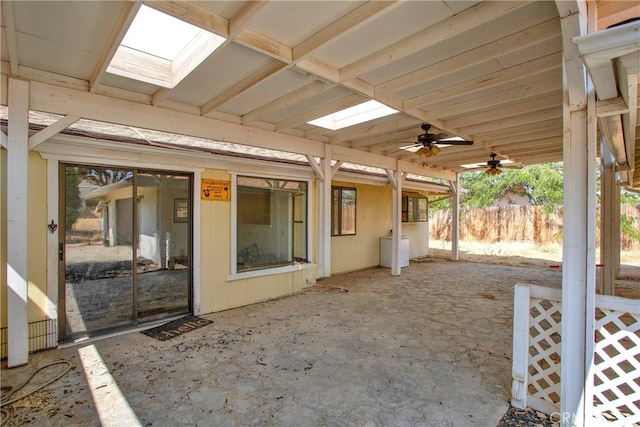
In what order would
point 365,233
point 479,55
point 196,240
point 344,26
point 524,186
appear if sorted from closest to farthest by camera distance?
point 344,26, point 479,55, point 196,240, point 365,233, point 524,186

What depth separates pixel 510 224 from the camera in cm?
1368

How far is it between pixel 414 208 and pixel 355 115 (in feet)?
20.2

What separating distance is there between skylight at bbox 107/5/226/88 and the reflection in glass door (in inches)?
52.9

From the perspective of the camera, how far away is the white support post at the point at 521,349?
2.40m

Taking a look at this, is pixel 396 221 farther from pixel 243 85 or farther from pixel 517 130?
pixel 243 85

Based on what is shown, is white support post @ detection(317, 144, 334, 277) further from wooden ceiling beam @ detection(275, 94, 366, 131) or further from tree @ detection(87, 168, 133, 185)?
tree @ detection(87, 168, 133, 185)

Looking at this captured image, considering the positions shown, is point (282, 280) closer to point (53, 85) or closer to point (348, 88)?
point (348, 88)

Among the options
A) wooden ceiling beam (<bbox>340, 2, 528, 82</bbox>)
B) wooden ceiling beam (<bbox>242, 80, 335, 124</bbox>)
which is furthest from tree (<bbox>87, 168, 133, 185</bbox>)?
wooden ceiling beam (<bbox>340, 2, 528, 82</bbox>)

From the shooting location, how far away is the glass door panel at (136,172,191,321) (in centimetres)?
406

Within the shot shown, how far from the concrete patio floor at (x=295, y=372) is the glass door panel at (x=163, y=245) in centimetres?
60

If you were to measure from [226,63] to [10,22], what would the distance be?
1.55 metres

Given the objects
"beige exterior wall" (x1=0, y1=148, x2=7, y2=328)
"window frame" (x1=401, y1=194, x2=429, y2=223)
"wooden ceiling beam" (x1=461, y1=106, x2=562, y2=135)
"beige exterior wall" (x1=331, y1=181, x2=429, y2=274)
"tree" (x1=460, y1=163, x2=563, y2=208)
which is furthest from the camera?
"tree" (x1=460, y1=163, x2=563, y2=208)

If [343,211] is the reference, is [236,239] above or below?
below

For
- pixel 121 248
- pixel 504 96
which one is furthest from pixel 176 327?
pixel 504 96
